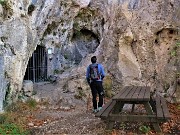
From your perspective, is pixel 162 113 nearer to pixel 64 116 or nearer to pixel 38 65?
pixel 64 116

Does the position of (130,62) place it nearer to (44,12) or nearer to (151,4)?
(151,4)

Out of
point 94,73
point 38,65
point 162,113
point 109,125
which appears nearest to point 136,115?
point 162,113

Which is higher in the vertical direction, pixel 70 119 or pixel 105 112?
pixel 105 112

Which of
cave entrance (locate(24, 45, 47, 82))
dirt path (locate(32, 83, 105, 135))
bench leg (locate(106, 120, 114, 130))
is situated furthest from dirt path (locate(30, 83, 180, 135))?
cave entrance (locate(24, 45, 47, 82))

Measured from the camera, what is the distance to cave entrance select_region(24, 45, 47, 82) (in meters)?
14.5

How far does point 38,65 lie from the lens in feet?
48.6

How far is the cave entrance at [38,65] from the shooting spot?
14.5m

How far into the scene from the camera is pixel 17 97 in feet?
33.8

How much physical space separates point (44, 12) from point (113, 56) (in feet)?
11.3

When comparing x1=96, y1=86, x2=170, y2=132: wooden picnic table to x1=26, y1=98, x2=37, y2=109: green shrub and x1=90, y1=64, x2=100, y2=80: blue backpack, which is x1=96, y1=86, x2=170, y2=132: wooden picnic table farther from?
x1=26, y1=98, x2=37, y2=109: green shrub

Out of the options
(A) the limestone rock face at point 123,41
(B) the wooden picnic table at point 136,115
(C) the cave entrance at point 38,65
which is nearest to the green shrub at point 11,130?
(A) the limestone rock face at point 123,41

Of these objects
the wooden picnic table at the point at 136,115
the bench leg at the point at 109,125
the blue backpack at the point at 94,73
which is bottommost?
the bench leg at the point at 109,125

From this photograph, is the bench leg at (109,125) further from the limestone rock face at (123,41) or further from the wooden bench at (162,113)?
the limestone rock face at (123,41)

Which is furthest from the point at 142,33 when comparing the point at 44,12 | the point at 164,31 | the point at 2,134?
the point at 2,134
